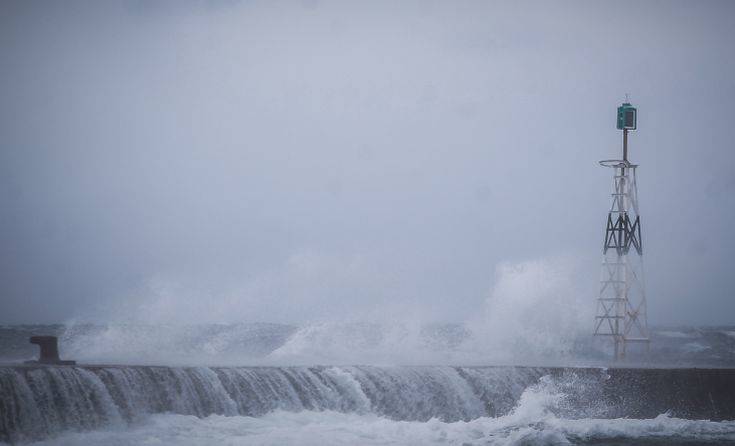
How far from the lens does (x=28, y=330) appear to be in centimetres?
5534

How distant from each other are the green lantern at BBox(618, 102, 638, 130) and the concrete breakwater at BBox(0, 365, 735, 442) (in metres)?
7.99

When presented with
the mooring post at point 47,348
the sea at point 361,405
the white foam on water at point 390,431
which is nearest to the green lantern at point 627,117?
the sea at point 361,405

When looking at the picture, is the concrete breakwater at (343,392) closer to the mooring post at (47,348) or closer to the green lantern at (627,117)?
the mooring post at (47,348)

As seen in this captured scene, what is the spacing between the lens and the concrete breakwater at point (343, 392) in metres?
14.7

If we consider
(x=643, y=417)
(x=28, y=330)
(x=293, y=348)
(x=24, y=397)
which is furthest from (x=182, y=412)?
(x=28, y=330)

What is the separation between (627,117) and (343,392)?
12703 mm

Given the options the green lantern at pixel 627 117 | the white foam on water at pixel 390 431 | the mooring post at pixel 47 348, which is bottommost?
the white foam on water at pixel 390 431

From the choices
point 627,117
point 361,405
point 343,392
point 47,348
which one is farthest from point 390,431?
point 627,117

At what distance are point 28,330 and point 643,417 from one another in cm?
4654

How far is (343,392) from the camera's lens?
17938 millimetres

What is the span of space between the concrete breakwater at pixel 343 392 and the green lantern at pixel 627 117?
315 inches

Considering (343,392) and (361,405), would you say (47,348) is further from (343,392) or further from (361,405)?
(361,405)

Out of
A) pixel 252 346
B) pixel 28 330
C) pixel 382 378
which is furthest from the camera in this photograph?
pixel 28 330

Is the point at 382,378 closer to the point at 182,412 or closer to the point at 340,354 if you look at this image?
the point at 182,412
